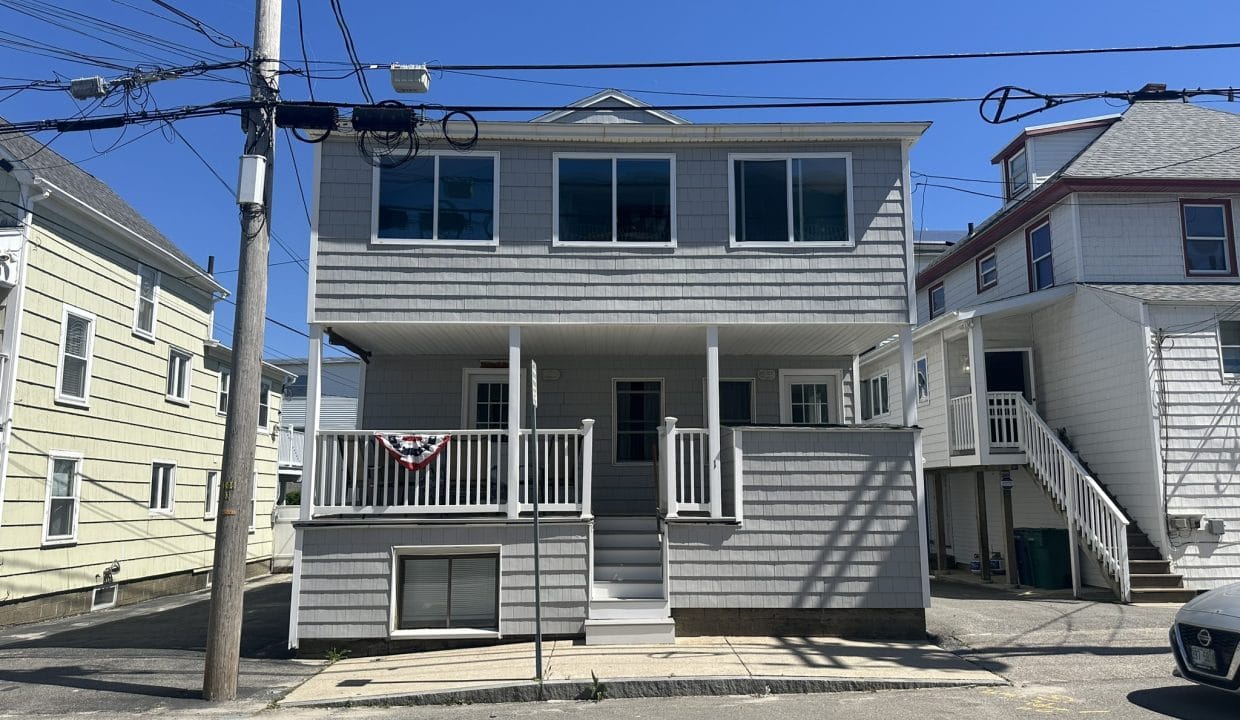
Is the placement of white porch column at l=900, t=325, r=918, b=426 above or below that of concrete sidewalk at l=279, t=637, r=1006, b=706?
above

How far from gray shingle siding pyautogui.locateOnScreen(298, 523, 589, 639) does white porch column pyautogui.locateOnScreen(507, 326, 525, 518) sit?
329 millimetres

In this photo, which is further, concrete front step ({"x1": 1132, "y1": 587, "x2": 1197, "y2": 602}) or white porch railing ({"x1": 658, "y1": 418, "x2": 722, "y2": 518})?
concrete front step ({"x1": 1132, "y1": 587, "x2": 1197, "y2": 602})

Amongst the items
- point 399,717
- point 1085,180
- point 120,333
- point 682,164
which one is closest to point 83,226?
point 120,333

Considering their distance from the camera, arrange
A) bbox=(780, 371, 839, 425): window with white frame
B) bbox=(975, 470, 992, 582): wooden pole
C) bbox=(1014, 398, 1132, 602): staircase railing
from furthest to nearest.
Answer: bbox=(975, 470, 992, 582): wooden pole
bbox=(780, 371, 839, 425): window with white frame
bbox=(1014, 398, 1132, 602): staircase railing

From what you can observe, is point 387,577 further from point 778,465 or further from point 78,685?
point 778,465

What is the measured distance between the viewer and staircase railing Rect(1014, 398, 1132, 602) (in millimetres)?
13227

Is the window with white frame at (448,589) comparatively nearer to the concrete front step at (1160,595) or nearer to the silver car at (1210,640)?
the silver car at (1210,640)

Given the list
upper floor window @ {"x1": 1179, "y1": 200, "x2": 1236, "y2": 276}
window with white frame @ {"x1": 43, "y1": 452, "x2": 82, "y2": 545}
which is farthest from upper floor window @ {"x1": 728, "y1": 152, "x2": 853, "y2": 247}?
window with white frame @ {"x1": 43, "y1": 452, "x2": 82, "y2": 545}

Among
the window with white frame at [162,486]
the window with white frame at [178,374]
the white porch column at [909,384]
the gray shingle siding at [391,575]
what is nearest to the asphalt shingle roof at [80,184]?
the window with white frame at [178,374]

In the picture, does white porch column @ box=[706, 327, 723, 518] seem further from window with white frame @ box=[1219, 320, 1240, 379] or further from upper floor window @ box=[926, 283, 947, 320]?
upper floor window @ box=[926, 283, 947, 320]

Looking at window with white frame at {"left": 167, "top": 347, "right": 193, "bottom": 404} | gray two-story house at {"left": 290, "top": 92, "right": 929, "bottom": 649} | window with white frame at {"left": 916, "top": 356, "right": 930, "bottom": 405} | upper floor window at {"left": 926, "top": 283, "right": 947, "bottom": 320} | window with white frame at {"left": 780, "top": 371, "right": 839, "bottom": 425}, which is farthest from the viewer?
upper floor window at {"left": 926, "top": 283, "right": 947, "bottom": 320}

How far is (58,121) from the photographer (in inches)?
370

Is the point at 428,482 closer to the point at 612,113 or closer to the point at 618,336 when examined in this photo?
the point at 618,336

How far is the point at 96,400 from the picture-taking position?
1544 centimetres
